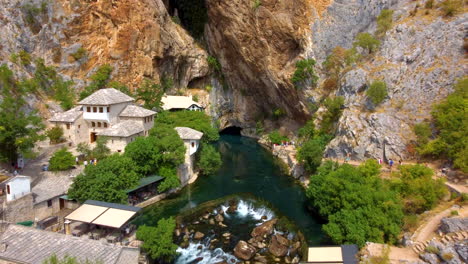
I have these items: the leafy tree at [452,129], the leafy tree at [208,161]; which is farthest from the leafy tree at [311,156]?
the leafy tree at [452,129]

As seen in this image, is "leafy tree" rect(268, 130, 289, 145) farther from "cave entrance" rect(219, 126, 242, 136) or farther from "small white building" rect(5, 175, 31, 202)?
"small white building" rect(5, 175, 31, 202)

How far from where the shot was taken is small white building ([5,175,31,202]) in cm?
2467

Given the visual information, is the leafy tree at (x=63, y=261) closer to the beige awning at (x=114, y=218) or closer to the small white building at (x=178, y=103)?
the beige awning at (x=114, y=218)

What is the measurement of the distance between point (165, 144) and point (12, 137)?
12384mm

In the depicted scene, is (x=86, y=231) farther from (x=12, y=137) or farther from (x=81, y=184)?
(x=12, y=137)

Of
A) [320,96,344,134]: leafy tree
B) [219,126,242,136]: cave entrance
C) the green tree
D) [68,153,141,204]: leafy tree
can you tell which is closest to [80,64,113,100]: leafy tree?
the green tree

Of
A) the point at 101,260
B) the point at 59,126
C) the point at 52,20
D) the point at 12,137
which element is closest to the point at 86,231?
the point at 101,260

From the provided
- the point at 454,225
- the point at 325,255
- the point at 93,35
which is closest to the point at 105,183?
the point at 325,255

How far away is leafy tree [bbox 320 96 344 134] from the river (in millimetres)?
7753

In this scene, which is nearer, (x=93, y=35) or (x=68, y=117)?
(x=68, y=117)

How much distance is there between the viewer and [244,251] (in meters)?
24.0

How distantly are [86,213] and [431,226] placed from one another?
23.7m

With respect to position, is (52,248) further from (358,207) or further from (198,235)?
(358,207)

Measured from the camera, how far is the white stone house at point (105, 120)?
34.6 metres
